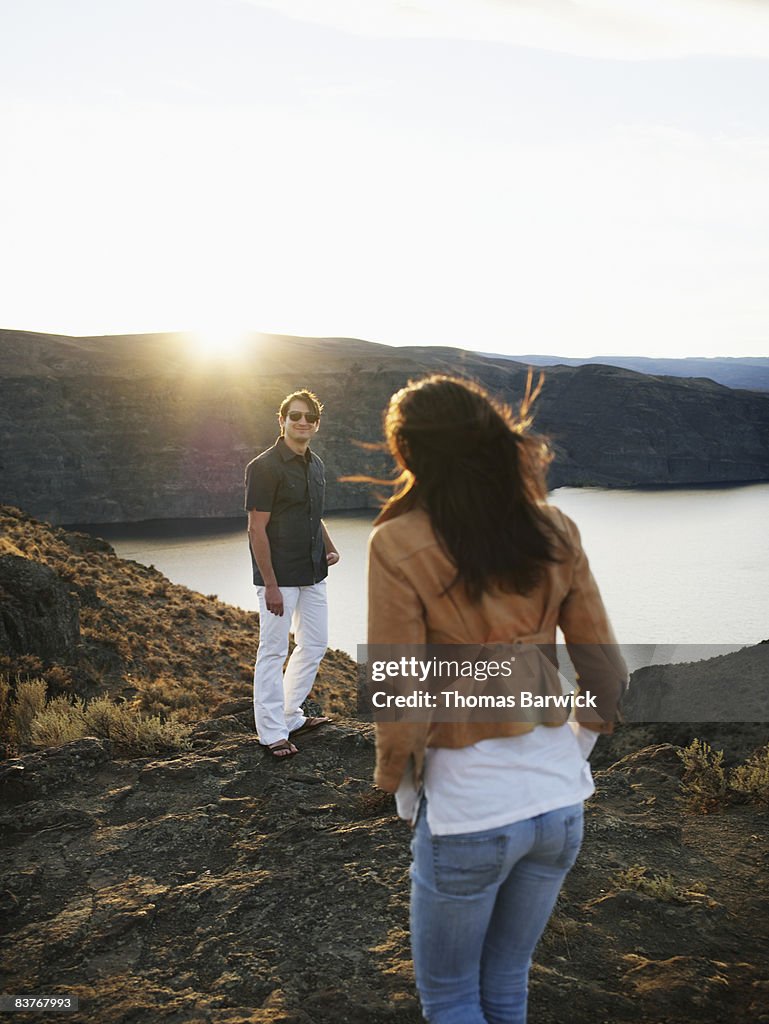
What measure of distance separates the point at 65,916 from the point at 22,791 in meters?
1.42

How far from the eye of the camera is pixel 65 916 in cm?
342

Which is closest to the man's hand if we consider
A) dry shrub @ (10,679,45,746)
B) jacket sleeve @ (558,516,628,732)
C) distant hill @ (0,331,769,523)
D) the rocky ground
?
the rocky ground

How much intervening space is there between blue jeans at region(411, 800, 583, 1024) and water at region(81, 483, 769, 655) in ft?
69.8

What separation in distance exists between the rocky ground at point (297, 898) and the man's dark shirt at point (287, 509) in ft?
3.91

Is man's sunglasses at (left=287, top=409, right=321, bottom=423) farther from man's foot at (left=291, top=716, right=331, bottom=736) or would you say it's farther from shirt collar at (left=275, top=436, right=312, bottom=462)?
man's foot at (left=291, top=716, right=331, bottom=736)

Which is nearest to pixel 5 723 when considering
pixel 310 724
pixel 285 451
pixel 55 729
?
pixel 55 729

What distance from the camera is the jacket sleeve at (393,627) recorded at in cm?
157

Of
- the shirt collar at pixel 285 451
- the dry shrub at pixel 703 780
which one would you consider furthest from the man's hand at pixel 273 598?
the dry shrub at pixel 703 780

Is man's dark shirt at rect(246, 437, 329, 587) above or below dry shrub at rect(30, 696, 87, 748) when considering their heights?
above

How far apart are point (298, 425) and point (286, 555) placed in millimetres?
743

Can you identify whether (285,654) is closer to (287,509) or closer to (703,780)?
(287,509)

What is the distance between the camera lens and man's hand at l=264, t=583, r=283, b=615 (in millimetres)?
4590

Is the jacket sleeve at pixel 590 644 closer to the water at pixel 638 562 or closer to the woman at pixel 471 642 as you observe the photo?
the woman at pixel 471 642

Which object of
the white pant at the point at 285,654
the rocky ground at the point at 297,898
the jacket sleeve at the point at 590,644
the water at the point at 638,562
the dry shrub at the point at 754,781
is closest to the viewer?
the jacket sleeve at the point at 590,644
